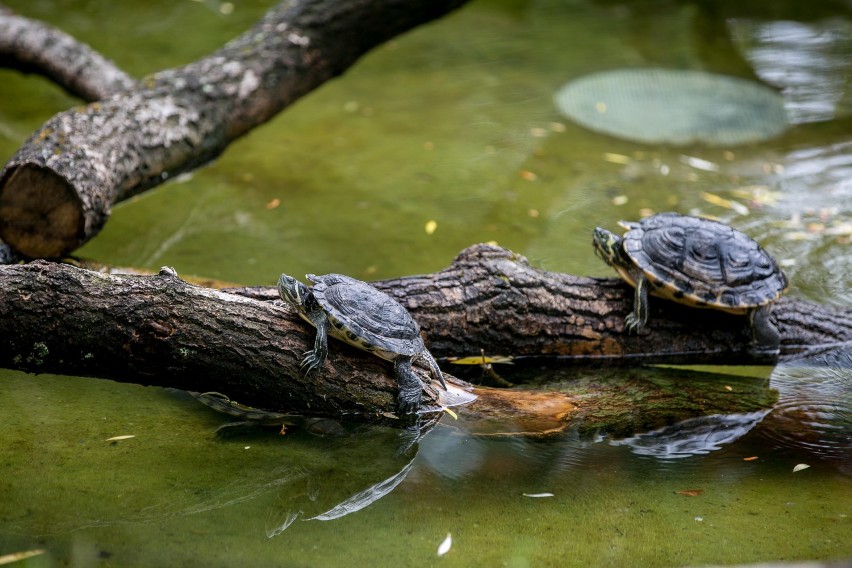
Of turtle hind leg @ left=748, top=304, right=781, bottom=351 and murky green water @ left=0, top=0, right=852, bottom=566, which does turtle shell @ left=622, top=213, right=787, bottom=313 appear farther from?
murky green water @ left=0, top=0, right=852, bottom=566

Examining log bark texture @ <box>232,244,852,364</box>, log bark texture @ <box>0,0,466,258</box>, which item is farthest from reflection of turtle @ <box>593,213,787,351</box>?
log bark texture @ <box>0,0,466,258</box>

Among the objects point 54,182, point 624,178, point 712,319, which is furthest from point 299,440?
point 624,178

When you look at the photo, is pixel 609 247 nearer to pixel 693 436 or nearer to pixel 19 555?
pixel 693 436

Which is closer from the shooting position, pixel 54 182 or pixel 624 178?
pixel 54 182

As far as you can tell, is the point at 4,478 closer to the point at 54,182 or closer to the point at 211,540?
the point at 211,540

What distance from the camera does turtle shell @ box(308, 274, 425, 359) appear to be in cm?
359

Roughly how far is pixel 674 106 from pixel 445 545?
595 centimetres

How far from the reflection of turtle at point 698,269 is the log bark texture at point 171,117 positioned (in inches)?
109

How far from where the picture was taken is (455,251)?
18.5ft

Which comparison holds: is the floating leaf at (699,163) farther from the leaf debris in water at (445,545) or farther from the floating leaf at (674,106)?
the leaf debris in water at (445,545)

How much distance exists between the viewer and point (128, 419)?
3.82 meters

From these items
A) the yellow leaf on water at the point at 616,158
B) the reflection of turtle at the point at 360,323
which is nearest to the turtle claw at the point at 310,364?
the reflection of turtle at the point at 360,323

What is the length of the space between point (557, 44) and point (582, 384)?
6.46 metres

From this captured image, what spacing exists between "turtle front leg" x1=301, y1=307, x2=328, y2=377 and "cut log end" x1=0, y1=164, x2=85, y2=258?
1673 millimetres
